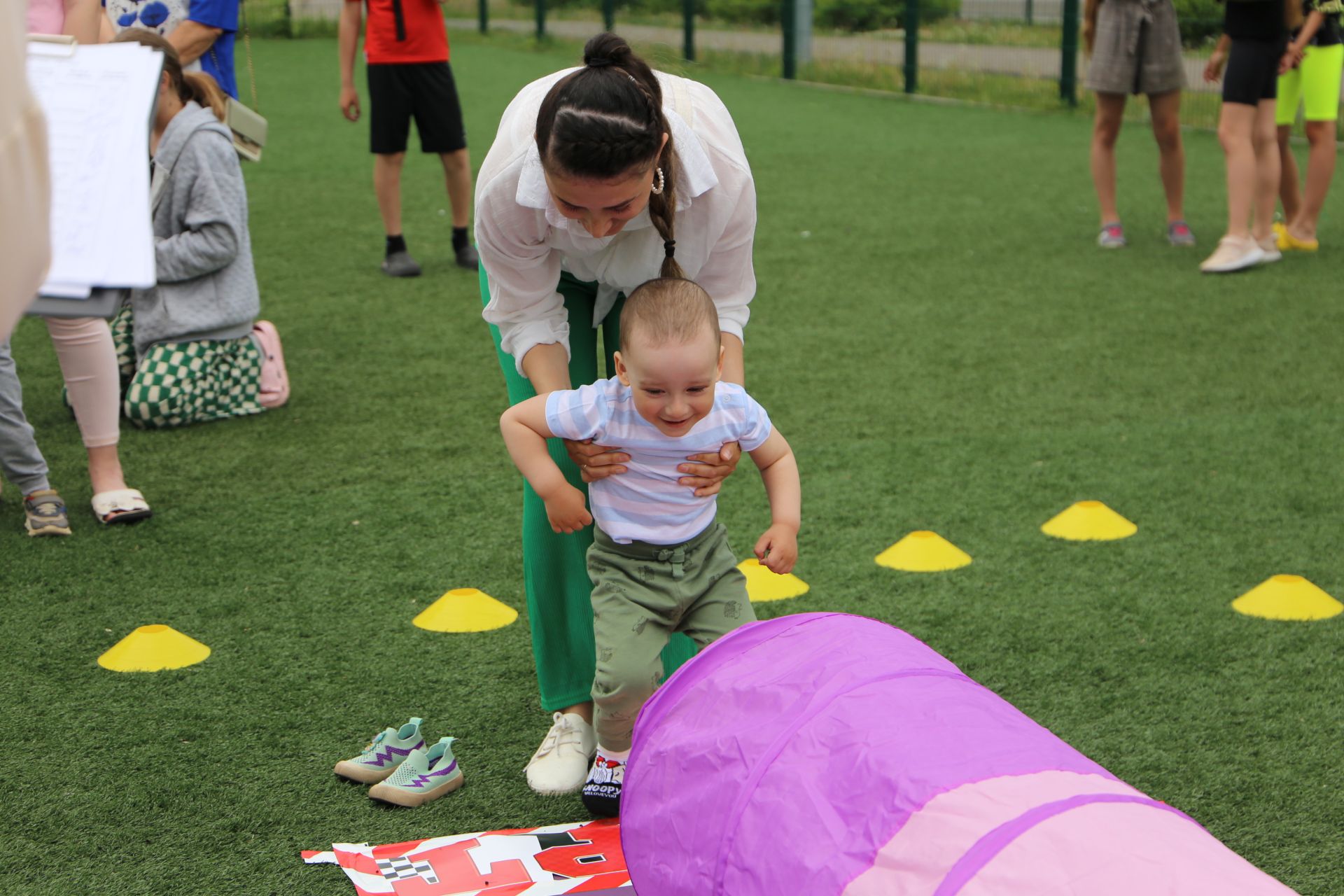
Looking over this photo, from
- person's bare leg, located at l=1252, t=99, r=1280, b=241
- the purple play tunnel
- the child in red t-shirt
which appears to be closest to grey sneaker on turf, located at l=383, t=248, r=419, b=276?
the child in red t-shirt

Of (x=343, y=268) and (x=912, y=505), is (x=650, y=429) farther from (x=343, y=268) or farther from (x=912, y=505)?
(x=343, y=268)

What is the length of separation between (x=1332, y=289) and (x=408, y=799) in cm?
527

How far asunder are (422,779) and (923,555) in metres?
1.54

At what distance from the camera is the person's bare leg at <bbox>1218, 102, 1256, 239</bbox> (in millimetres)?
6477

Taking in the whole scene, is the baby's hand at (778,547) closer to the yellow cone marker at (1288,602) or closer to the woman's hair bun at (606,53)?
the woman's hair bun at (606,53)

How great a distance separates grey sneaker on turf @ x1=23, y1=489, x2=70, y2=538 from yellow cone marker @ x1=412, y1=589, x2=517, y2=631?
1156 millimetres

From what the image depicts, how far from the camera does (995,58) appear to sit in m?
13.9

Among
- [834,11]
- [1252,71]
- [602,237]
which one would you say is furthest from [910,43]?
[602,237]

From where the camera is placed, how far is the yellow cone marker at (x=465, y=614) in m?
3.28

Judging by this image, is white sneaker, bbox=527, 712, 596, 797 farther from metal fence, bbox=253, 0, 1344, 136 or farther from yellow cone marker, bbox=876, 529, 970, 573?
metal fence, bbox=253, 0, 1344, 136

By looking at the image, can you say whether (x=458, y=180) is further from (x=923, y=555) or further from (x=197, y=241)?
(x=923, y=555)

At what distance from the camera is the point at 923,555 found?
3.59 meters

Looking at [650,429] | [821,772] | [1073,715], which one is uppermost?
[650,429]

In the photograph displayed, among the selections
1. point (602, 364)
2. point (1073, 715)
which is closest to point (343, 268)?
point (602, 364)
